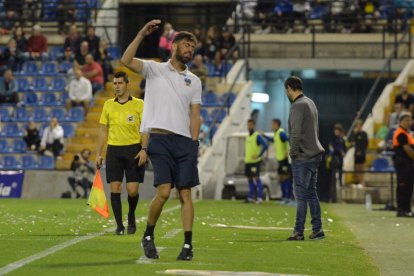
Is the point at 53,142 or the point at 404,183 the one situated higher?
the point at 404,183

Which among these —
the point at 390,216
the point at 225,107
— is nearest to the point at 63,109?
the point at 225,107

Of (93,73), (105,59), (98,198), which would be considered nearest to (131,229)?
(98,198)

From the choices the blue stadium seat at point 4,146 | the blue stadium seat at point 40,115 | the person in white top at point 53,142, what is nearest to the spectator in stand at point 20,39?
the blue stadium seat at point 40,115

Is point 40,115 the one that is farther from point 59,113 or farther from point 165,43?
point 165,43

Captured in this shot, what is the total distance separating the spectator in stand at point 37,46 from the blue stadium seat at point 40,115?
9.58ft

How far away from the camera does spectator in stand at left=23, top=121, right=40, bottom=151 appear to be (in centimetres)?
3922

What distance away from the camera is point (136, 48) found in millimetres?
13492

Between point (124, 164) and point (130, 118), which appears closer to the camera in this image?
point (130, 118)

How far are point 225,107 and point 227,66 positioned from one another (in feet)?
8.52

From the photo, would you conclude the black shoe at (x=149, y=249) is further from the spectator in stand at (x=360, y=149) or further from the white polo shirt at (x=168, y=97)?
the spectator in stand at (x=360, y=149)

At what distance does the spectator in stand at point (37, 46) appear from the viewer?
1715 inches

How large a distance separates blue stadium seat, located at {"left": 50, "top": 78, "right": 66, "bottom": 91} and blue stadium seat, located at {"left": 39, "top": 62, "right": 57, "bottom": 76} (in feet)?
1.55

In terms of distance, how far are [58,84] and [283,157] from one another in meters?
10.4

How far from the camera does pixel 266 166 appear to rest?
39594 mm
